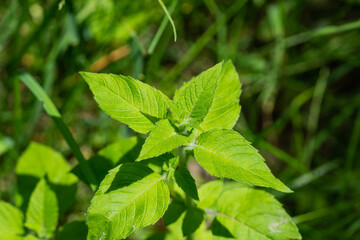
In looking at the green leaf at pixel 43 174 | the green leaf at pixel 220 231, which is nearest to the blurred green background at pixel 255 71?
the green leaf at pixel 43 174

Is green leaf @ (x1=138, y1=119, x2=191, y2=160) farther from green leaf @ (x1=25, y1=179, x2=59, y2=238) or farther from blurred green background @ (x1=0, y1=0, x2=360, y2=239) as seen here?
blurred green background @ (x1=0, y1=0, x2=360, y2=239)

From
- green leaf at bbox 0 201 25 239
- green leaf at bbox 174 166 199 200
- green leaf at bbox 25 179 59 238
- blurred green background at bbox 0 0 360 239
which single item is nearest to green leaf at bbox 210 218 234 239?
green leaf at bbox 174 166 199 200

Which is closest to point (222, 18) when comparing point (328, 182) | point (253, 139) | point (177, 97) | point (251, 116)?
point (251, 116)

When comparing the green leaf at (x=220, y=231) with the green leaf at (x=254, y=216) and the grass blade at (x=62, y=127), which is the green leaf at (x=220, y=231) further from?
the grass blade at (x=62, y=127)

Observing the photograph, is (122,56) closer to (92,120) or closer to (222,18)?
(92,120)

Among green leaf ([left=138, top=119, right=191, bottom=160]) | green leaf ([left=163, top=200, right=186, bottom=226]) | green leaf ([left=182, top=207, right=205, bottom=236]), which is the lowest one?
green leaf ([left=182, top=207, right=205, bottom=236])

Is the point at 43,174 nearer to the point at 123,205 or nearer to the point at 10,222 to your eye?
the point at 10,222
